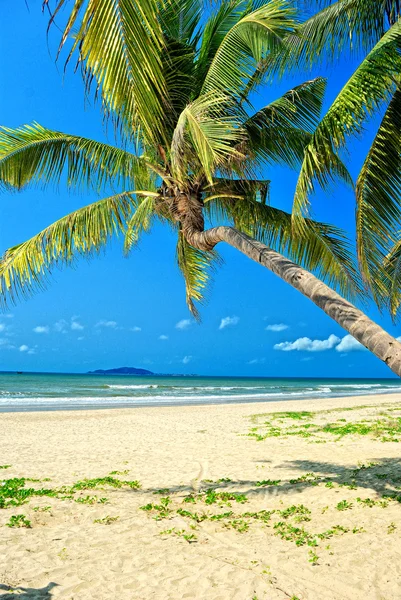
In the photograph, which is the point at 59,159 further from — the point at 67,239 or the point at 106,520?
the point at 106,520

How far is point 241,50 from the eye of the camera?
647 centimetres

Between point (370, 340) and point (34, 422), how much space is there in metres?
12.8

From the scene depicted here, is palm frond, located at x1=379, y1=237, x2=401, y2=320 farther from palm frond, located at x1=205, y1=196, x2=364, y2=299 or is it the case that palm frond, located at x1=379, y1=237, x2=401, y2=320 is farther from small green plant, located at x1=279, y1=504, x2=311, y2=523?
small green plant, located at x1=279, y1=504, x2=311, y2=523

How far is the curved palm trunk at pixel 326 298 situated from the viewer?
142 inches

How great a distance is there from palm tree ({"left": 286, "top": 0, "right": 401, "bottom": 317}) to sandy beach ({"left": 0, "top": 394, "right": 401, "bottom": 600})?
246cm

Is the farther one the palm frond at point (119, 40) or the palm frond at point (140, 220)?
the palm frond at point (140, 220)

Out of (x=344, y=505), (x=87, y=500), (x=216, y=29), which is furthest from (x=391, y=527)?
(x=216, y=29)

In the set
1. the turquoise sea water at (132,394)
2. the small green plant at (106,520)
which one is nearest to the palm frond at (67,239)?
the small green plant at (106,520)

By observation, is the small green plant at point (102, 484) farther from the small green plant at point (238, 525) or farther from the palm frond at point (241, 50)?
the palm frond at point (241, 50)

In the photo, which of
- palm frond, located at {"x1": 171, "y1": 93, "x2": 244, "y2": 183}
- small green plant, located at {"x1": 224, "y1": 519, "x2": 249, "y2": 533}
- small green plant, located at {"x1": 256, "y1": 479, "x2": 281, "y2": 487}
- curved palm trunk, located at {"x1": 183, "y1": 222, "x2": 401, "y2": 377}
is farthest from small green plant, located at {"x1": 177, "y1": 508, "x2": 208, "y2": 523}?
palm frond, located at {"x1": 171, "y1": 93, "x2": 244, "y2": 183}

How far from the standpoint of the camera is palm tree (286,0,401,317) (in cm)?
445

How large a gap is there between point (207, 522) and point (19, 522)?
1.85m

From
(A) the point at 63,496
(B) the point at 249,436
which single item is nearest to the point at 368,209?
(A) the point at 63,496

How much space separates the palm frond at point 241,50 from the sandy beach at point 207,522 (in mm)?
4960
